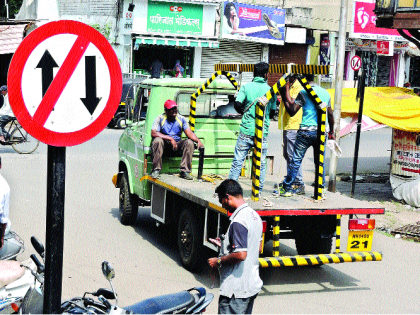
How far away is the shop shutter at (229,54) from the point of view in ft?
97.9

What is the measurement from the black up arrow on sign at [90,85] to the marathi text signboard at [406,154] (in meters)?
10.2

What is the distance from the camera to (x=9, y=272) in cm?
504

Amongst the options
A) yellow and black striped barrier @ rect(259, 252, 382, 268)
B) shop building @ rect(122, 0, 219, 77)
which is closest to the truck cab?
yellow and black striped barrier @ rect(259, 252, 382, 268)

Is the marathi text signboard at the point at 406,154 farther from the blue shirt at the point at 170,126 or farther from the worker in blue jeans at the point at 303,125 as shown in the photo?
the blue shirt at the point at 170,126

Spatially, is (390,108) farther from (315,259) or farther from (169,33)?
(169,33)

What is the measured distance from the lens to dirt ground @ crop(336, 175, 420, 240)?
10.8 meters

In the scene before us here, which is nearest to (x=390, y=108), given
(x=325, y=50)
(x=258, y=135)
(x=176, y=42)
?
(x=258, y=135)

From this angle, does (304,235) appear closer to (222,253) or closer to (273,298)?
(273,298)

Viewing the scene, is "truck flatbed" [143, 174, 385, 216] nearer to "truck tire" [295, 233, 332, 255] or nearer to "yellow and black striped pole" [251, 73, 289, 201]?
"yellow and black striped pole" [251, 73, 289, 201]

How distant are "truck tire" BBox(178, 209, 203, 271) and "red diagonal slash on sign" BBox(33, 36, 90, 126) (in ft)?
14.0

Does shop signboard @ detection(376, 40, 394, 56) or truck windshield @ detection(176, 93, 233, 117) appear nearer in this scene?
truck windshield @ detection(176, 93, 233, 117)

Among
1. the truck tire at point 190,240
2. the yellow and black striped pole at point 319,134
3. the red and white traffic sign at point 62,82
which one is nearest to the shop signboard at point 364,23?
the yellow and black striped pole at point 319,134

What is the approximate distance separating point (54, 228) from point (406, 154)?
10491mm

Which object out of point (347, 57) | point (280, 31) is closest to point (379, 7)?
point (280, 31)
